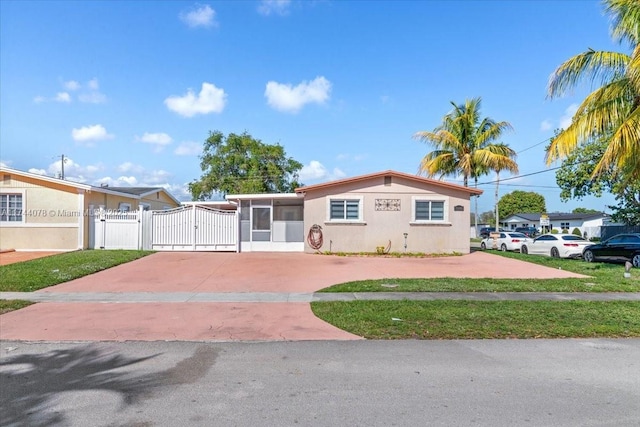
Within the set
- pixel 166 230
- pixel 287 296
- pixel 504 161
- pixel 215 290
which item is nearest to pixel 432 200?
pixel 504 161

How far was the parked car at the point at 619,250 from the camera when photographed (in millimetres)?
16844

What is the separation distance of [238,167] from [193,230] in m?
25.2

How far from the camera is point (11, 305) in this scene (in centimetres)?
820

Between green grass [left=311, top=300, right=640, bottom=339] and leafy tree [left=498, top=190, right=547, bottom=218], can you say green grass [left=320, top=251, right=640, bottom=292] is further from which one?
leafy tree [left=498, top=190, right=547, bottom=218]

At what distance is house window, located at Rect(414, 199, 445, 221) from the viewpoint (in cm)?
1936

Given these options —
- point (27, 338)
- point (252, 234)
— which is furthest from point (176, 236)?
point (27, 338)

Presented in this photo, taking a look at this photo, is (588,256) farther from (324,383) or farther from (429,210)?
(324,383)

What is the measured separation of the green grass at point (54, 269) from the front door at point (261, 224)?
522 centimetres

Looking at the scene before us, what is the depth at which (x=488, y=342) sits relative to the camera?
5.94 metres

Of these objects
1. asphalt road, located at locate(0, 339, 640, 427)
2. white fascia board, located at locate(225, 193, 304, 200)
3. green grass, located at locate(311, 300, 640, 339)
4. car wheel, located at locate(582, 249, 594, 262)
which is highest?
white fascia board, located at locate(225, 193, 304, 200)

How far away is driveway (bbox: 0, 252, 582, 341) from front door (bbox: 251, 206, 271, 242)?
5.86ft

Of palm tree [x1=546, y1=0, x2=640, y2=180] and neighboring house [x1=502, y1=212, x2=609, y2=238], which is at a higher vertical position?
palm tree [x1=546, y1=0, x2=640, y2=180]

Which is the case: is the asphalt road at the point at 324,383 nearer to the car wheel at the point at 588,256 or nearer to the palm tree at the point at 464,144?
the car wheel at the point at 588,256

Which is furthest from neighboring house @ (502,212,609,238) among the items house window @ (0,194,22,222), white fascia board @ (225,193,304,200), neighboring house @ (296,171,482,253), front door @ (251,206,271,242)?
house window @ (0,194,22,222)
